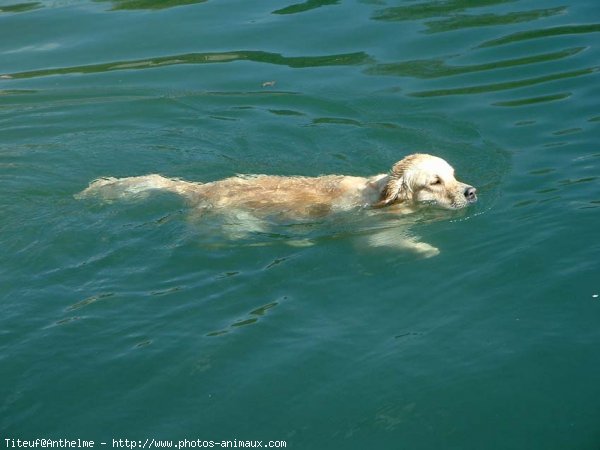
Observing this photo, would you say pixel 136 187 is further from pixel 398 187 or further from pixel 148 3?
pixel 148 3

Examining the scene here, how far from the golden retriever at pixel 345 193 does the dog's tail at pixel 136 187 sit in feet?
0.10

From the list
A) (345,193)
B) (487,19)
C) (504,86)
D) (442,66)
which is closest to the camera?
(345,193)

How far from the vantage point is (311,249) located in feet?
34.7

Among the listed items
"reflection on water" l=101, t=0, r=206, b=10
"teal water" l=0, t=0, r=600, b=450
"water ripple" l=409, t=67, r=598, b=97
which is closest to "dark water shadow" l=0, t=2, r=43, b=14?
"reflection on water" l=101, t=0, r=206, b=10

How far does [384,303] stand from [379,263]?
3.15 ft

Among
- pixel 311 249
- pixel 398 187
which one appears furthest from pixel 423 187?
pixel 311 249

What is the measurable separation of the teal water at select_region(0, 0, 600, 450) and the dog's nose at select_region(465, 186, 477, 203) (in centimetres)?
20

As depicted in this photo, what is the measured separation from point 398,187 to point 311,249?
1380 mm

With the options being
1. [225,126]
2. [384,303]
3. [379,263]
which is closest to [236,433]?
[384,303]

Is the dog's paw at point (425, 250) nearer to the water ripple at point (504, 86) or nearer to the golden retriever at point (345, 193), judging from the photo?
the golden retriever at point (345, 193)

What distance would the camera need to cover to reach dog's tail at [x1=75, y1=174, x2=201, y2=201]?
11.9m

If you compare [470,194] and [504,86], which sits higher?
[504,86]

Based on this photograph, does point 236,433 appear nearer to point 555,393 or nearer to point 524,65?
point 555,393

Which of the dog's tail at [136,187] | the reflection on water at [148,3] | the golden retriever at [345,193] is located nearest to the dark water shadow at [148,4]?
the reflection on water at [148,3]
